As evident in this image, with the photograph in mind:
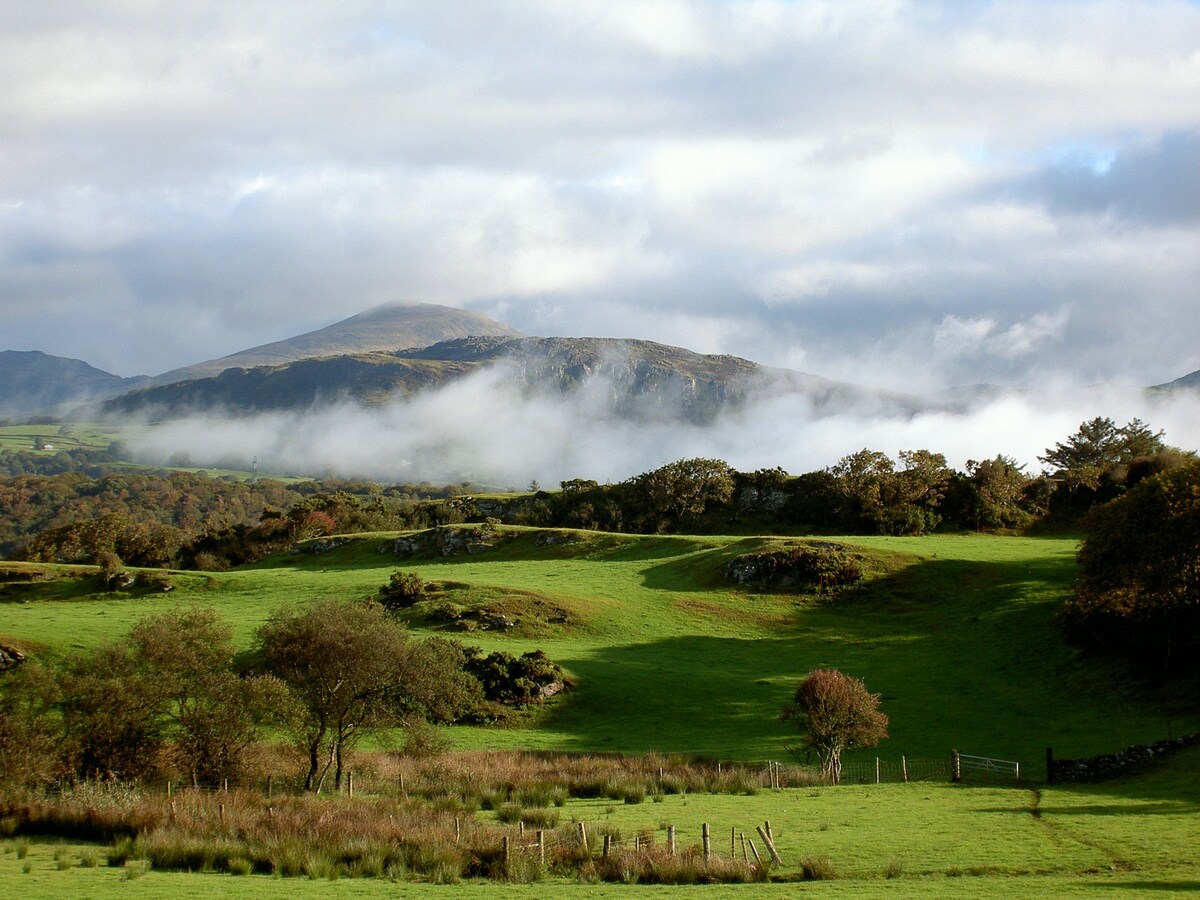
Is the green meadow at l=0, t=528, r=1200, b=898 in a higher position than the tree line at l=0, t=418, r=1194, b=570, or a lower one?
lower

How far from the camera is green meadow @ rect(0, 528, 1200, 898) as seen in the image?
69.4ft

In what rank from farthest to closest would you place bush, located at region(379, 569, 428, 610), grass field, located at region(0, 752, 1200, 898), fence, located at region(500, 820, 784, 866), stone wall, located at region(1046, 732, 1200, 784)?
bush, located at region(379, 569, 428, 610)
stone wall, located at region(1046, 732, 1200, 784)
fence, located at region(500, 820, 784, 866)
grass field, located at region(0, 752, 1200, 898)

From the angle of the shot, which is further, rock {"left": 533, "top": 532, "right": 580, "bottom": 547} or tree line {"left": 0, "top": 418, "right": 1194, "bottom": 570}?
tree line {"left": 0, "top": 418, "right": 1194, "bottom": 570}

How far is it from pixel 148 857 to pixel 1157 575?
46.1 metres

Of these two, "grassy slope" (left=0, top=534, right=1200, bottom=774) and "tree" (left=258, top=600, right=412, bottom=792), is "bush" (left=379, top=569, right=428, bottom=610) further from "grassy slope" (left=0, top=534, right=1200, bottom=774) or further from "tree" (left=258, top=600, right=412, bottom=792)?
"tree" (left=258, top=600, right=412, bottom=792)

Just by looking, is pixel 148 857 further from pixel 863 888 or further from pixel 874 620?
pixel 874 620

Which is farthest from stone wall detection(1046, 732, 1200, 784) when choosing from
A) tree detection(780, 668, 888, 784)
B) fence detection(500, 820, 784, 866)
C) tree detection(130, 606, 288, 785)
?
tree detection(130, 606, 288, 785)

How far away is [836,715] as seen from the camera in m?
37.0

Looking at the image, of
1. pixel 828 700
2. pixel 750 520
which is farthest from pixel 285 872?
pixel 750 520

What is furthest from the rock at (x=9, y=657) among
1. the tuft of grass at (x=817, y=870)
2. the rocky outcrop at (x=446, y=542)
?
the rocky outcrop at (x=446, y=542)

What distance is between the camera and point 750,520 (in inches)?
3984

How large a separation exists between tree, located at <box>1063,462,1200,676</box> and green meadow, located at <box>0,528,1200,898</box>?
6.72 ft

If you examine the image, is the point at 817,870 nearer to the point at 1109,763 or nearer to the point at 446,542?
the point at 1109,763

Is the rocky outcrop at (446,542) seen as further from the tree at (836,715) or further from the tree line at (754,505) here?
the tree at (836,715)
